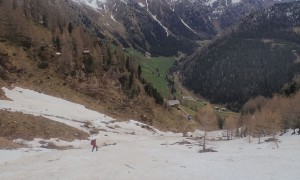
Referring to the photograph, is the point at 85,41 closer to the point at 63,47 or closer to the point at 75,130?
the point at 63,47

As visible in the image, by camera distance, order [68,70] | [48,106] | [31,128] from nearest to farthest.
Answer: [31,128] → [48,106] → [68,70]

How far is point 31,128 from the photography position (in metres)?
57.0

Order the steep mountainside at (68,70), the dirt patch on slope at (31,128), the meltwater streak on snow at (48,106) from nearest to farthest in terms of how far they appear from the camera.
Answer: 1. the dirt patch on slope at (31,128)
2. the meltwater streak on snow at (48,106)
3. the steep mountainside at (68,70)

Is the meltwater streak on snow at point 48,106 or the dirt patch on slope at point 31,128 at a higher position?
the meltwater streak on snow at point 48,106

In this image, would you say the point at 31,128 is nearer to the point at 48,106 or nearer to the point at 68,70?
the point at 48,106

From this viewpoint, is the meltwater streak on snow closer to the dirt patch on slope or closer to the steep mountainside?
the steep mountainside

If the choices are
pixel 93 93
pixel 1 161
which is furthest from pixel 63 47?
pixel 1 161

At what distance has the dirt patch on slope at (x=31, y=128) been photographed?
5394 centimetres

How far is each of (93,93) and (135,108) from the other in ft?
44.0

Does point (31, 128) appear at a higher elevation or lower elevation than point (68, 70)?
lower

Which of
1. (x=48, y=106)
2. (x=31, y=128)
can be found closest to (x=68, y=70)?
(x=48, y=106)

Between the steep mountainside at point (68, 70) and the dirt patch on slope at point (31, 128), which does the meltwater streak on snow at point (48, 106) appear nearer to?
the steep mountainside at point (68, 70)

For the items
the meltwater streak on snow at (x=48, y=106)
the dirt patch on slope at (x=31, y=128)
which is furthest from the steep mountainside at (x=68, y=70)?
the dirt patch on slope at (x=31, y=128)

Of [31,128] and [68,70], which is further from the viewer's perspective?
[68,70]
